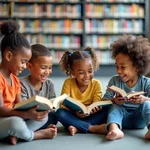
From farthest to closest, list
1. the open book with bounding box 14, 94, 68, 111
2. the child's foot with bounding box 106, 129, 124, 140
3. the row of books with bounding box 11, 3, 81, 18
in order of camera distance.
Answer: the row of books with bounding box 11, 3, 81, 18 → the child's foot with bounding box 106, 129, 124, 140 → the open book with bounding box 14, 94, 68, 111

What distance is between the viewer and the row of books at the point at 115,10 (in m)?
4.77

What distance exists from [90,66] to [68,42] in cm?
311

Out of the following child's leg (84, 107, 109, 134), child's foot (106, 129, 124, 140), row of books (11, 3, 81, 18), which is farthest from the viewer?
row of books (11, 3, 81, 18)

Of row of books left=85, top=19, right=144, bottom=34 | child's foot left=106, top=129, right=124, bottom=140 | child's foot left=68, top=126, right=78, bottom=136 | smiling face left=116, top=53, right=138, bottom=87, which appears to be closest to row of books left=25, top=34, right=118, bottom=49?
row of books left=85, top=19, right=144, bottom=34

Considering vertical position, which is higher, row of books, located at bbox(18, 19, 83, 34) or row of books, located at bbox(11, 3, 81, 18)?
row of books, located at bbox(11, 3, 81, 18)

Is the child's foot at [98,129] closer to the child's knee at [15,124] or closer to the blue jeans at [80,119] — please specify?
the blue jeans at [80,119]

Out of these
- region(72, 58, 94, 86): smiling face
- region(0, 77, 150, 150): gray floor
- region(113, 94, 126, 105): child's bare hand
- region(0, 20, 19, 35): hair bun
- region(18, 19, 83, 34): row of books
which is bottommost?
region(0, 77, 150, 150): gray floor

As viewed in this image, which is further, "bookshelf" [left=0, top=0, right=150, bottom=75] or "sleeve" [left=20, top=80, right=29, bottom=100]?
"bookshelf" [left=0, top=0, right=150, bottom=75]

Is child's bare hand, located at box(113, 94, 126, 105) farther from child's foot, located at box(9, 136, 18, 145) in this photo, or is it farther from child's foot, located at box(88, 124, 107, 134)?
child's foot, located at box(9, 136, 18, 145)

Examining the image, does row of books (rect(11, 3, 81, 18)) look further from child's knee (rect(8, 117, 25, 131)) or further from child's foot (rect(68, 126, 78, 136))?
child's knee (rect(8, 117, 25, 131))

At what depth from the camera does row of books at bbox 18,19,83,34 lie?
4.76 meters

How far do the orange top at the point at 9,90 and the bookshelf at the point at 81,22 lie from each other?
325 centimetres

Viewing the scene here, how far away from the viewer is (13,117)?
1.34 metres

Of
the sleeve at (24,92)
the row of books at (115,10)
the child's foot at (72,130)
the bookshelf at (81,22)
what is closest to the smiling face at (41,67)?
the sleeve at (24,92)
